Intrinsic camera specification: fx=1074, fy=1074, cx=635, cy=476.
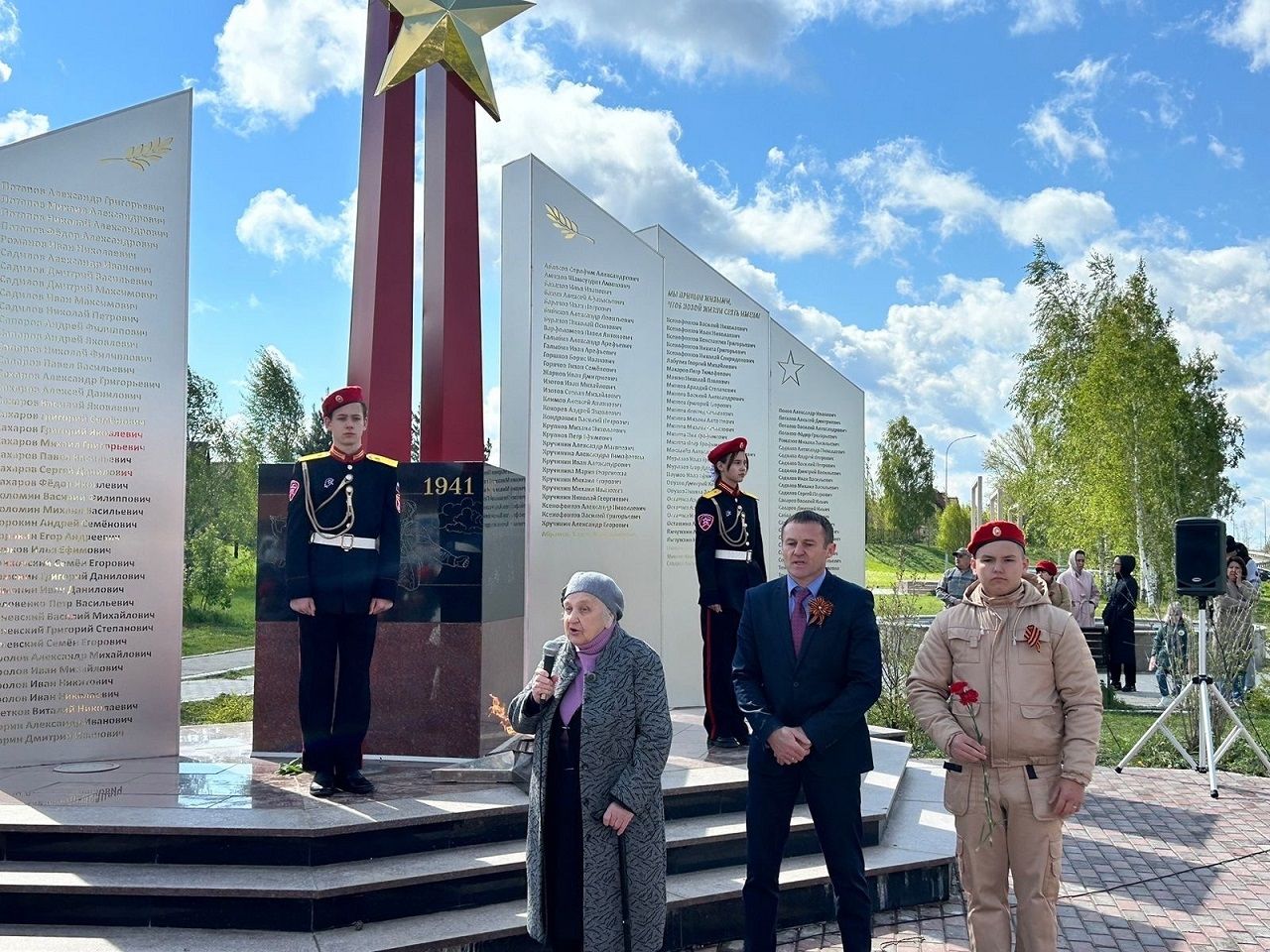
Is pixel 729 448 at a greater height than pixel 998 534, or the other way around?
pixel 729 448

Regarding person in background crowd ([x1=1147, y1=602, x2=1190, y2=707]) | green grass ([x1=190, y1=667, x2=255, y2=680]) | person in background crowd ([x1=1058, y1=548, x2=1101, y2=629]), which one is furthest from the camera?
green grass ([x1=190, y1=667, x2=255, y2=680])

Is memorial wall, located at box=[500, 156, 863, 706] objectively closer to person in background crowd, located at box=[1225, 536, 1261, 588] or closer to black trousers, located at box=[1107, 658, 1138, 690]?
person in background crowd, located at box=[1225, 536, 1261, 588]

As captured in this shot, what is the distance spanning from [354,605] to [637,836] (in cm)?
229

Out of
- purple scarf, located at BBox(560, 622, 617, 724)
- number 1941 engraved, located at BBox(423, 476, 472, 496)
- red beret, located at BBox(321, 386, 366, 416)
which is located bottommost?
purple scarf, located at BBox(560, 622, 617, 724)

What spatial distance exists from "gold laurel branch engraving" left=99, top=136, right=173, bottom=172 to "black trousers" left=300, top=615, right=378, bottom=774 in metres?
3.08

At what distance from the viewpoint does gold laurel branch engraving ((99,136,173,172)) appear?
6273mm

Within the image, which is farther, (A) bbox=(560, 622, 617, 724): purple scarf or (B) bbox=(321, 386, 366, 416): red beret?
(B) bbox=(321, 386, 366, 416): red beret

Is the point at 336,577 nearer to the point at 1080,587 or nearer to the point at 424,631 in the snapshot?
the point at 424,631

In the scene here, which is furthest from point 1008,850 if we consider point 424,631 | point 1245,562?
point 1245,562

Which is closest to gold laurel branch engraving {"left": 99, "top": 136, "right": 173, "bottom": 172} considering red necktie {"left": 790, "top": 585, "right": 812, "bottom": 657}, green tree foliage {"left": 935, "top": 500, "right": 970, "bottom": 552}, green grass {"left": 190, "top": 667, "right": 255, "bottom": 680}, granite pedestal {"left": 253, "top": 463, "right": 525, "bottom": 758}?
granite pedestal {"left": 253, "top": 463, "right": 525, "bottom": 758}

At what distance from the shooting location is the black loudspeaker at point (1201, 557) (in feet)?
24.9

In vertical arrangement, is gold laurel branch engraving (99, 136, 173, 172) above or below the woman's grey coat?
above

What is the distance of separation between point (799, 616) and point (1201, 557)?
516 centimetres

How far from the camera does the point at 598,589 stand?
330cm
